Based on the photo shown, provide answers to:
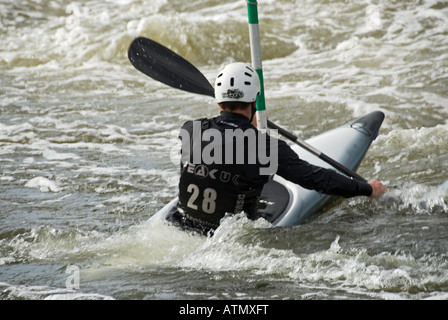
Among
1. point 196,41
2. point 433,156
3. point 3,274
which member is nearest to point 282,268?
point 3,274

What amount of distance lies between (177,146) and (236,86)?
3.00 m

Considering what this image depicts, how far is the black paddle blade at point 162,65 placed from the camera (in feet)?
14.6

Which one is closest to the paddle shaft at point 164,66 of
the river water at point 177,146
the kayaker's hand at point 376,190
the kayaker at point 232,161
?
the river water at point 177,146

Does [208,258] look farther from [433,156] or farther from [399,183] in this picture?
[433,156]

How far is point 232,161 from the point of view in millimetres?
3139

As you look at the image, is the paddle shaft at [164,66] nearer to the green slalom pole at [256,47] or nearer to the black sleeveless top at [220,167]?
the green slalom pole at [256,47]

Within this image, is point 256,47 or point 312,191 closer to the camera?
point 312,191

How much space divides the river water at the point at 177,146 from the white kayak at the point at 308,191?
150mm

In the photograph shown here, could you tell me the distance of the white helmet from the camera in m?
3.20

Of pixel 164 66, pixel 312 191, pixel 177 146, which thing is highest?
pixel 164 66

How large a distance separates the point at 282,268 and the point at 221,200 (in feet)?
1.60

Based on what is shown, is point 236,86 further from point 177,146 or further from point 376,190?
point 177,146

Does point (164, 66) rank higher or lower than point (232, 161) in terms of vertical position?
higher

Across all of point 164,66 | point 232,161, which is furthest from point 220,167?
point 164,66
